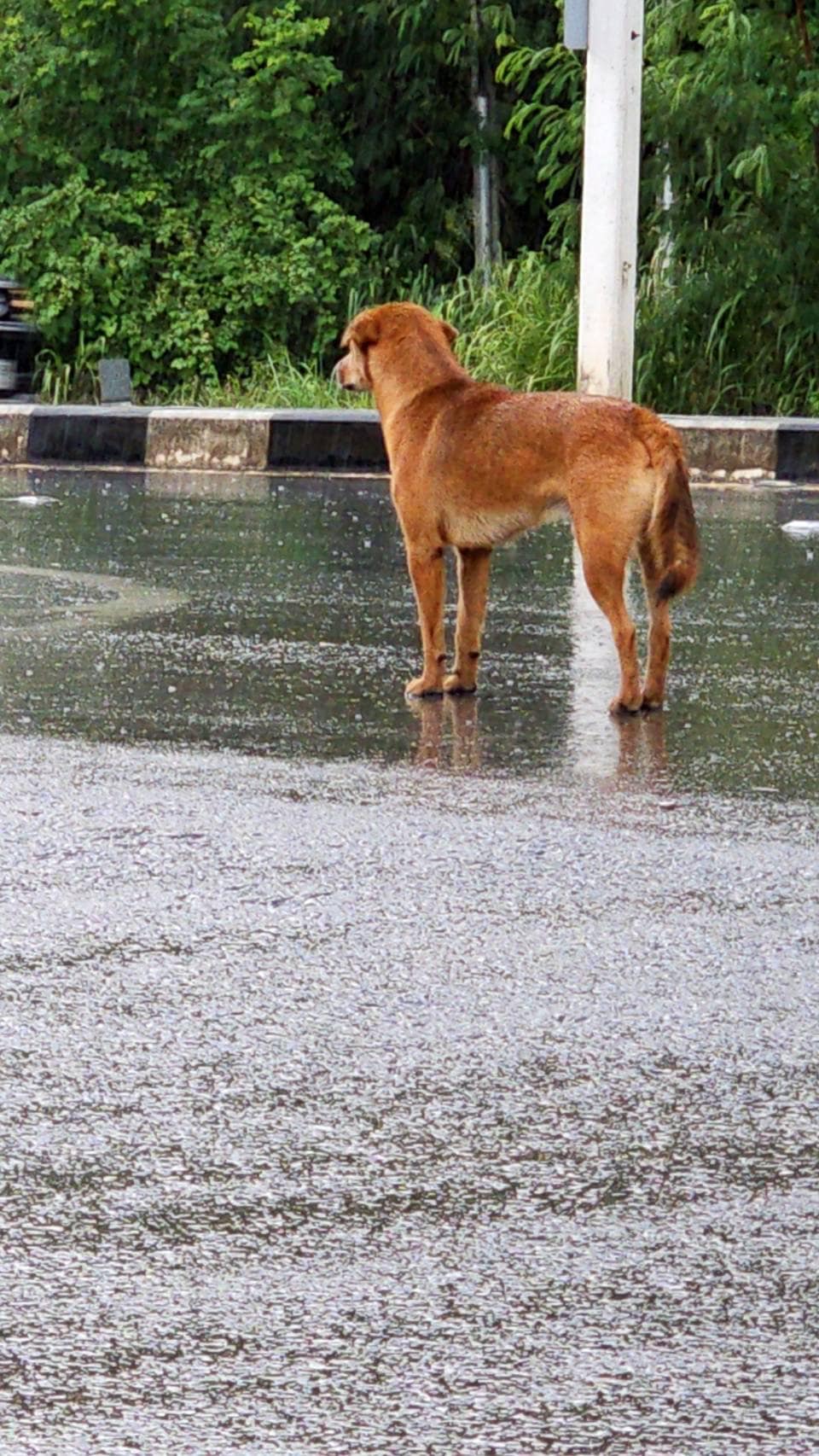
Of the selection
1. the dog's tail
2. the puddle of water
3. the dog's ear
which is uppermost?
the dog's ear

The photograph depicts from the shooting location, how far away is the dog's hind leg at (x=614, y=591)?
24.8 feet

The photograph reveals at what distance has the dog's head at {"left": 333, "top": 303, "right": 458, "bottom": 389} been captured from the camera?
8.20m

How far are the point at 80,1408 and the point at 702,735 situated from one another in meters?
4.40

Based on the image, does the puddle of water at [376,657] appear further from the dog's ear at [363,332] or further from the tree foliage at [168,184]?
the tree foliage at [168,184]

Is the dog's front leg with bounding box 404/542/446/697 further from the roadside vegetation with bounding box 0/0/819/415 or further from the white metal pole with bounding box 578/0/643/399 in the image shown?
the roadside vegetation with bounding box 0/0/819/415

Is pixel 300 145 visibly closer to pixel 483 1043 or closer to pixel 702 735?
pixel 702 735

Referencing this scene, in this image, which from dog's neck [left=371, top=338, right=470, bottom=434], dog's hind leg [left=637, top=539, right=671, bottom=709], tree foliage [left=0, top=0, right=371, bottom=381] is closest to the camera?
dog's hind leg [left=637, top=539, right=671, bottom=709]

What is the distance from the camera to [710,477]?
14.7 metres

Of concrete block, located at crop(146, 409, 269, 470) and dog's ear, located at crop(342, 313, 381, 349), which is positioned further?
concrete block, located at crop(146, 409, 269, 470)

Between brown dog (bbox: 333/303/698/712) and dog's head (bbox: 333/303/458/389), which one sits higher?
dog's head (bbox: 333/303/458/389)

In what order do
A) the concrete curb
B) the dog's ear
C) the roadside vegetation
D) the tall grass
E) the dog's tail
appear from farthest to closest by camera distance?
the roadside vegetation
the tall grass
the concrete curb
the dog's ear
the dog's tail

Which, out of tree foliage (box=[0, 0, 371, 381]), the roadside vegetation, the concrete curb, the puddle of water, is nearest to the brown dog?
the puddle of water

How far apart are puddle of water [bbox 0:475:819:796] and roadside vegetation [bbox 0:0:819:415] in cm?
473

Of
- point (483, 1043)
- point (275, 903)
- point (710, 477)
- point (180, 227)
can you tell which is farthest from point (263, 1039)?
point (180, 227)
